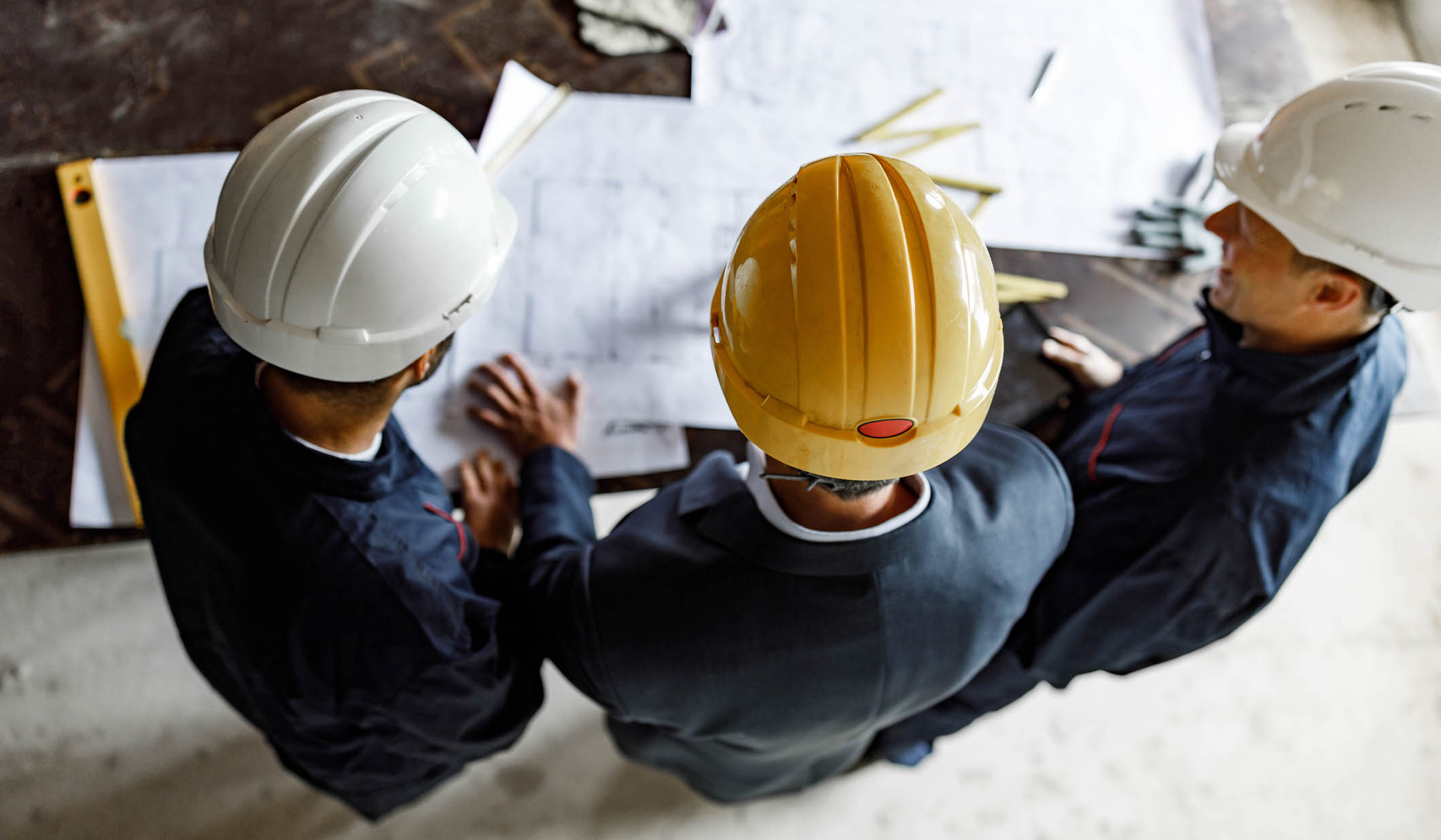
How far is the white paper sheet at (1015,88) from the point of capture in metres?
1.54

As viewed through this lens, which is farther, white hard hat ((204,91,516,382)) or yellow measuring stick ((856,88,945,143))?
yellow measuring stick ((856,88,945,143))

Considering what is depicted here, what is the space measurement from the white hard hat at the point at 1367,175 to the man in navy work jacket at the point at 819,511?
434 millimetres

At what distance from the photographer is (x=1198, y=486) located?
1.22 m

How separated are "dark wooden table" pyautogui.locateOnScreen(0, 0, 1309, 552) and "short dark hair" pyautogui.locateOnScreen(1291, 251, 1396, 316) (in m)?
0.32

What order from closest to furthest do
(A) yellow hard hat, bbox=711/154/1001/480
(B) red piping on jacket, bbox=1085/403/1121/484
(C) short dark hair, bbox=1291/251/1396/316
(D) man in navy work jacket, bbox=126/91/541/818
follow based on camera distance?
(A) yellow hard hat, bbox=711/154/1001/480, (D) man in navy work jacket, bbox=126/91/541/818, (C) short dark hair, bbox=1291/251/1396/316, (B) red piping on jacket, bbox=1085/403/1121/484

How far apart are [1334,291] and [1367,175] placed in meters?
0.16

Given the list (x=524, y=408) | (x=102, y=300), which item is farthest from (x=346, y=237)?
(x=102, y=300)

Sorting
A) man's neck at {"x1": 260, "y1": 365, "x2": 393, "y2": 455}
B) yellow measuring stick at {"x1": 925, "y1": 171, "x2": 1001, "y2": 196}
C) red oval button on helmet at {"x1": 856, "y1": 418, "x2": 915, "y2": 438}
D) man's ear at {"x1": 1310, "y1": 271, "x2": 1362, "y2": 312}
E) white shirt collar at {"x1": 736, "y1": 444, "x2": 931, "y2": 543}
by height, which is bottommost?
white shirt collar at {"x1": 736, "y1": 444, "x2": 931, "y2": 543}

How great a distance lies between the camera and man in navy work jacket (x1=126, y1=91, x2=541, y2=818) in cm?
90

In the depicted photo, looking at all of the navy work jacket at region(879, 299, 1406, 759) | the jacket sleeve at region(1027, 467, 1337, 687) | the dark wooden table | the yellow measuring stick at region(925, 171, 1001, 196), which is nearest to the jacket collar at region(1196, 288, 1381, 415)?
the navy work jacket at region(879, 299, 1406, 759)

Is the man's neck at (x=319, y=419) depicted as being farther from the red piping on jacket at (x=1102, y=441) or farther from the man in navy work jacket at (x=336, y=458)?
the red piping on jacket at (x=1102, y=441)

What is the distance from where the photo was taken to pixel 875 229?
79 centimetres

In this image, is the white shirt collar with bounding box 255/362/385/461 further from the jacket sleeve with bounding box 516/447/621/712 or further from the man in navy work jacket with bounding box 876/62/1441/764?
the man in navy work jacket with bounding box 876/62/1441/764

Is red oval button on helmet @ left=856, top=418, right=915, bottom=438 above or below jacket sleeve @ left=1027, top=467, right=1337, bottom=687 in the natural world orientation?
above
